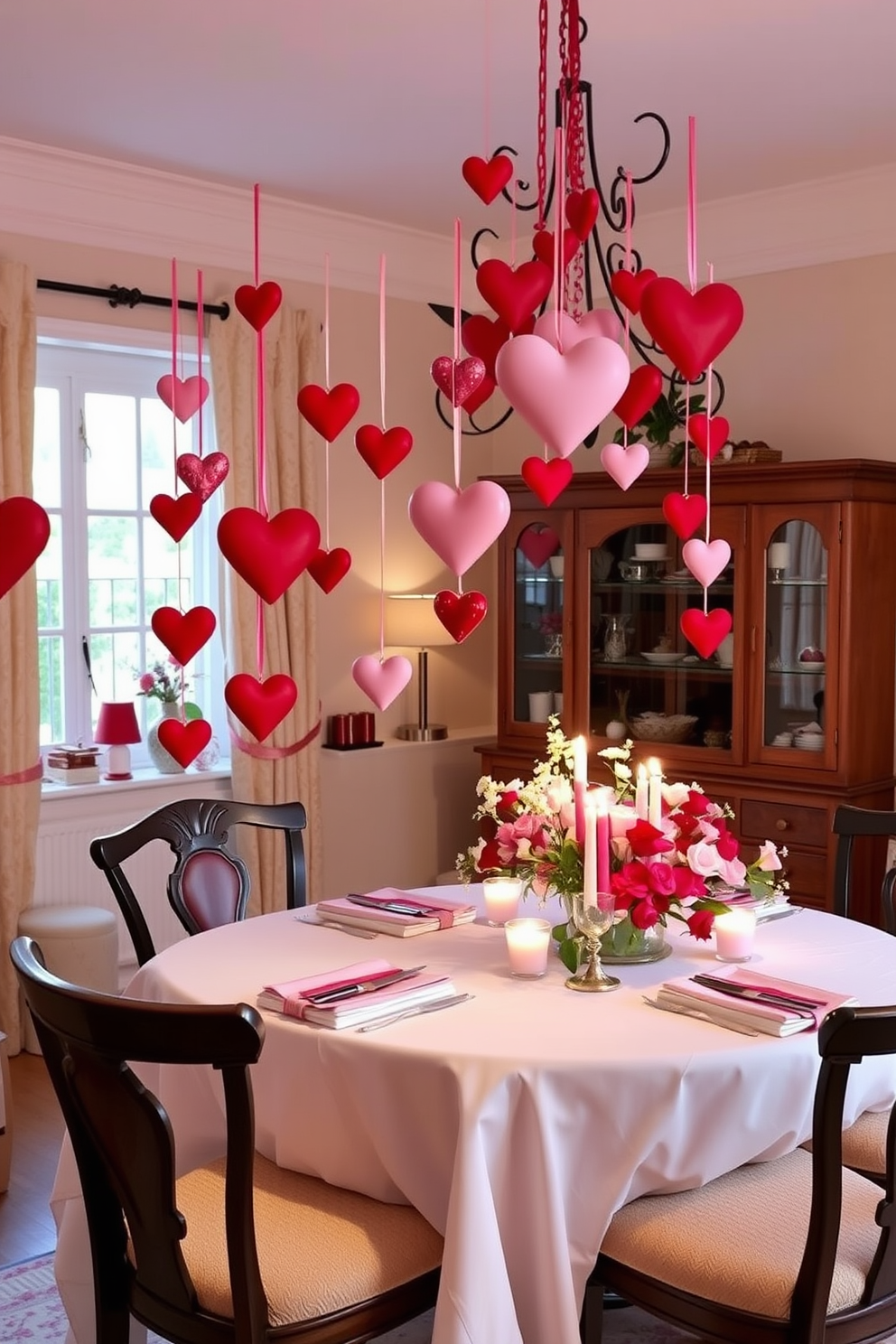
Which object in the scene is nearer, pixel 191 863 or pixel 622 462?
pixel 622 462

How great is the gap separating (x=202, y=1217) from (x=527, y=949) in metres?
0.68

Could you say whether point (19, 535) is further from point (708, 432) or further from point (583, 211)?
point (708, 432)

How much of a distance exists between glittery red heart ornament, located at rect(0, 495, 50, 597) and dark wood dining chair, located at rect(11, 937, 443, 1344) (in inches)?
21.9

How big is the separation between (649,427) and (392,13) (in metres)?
1.89

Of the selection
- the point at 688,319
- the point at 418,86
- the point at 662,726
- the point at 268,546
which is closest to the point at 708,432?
the point at 688,319

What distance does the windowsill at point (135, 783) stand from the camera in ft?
14.6

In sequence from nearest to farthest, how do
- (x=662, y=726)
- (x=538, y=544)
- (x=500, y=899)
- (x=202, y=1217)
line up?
(x=202, y=1217) < (x=500, y=899) < (x=662, y=726) < (x=538, y=544)

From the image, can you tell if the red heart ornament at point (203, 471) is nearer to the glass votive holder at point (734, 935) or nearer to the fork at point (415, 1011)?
the fork at point (415, 1011)

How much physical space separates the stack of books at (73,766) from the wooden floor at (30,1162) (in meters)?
0.85

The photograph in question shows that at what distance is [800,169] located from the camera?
4410 millimetres

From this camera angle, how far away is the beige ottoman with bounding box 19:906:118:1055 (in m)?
4.14

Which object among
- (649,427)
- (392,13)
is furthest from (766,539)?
(392,13)

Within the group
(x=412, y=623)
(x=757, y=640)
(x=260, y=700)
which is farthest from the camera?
(x=412, y=623)

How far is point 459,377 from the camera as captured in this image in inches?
97.0
